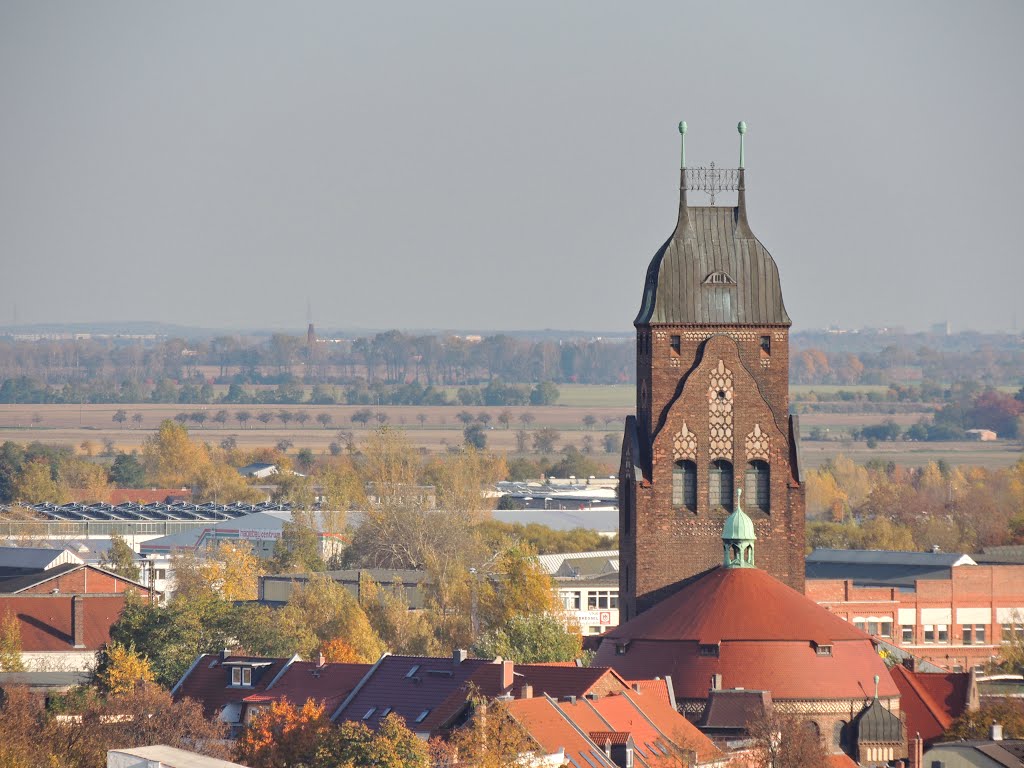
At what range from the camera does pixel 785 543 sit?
3639 inches

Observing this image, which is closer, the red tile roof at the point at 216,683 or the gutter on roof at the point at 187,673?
the red tile roof at the point at 216,683

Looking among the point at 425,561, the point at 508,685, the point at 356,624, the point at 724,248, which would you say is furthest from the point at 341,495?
the point at 508,685

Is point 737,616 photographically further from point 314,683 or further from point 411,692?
point 314,683

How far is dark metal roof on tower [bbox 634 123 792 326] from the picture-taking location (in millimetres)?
92625

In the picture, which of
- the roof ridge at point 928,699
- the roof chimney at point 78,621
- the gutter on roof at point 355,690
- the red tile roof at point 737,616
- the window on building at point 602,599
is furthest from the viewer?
the window on building at point 602,599

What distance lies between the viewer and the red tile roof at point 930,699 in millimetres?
89000

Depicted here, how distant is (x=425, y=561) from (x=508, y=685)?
65.4m

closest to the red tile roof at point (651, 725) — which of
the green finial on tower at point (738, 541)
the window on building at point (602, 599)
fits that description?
the green finial on tower at point (738, 541)

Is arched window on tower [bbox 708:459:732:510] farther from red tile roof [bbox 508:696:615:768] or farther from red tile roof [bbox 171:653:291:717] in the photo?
red tile roof [bbox 508:696:615:768]

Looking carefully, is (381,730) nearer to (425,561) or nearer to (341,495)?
(425,561)

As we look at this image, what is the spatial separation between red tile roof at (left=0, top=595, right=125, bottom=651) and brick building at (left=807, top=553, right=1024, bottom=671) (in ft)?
94.6

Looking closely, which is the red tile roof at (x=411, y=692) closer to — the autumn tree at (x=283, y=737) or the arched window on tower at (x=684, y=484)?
the autumn tree at (x=283, y=737)

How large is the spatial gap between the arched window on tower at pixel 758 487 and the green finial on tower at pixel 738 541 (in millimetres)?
1777

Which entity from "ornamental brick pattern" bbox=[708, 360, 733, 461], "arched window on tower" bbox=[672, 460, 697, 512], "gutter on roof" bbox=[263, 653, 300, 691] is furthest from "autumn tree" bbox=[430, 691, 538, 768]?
"ornamental brick pattern" bbox=[708, 360, 733, 461]
